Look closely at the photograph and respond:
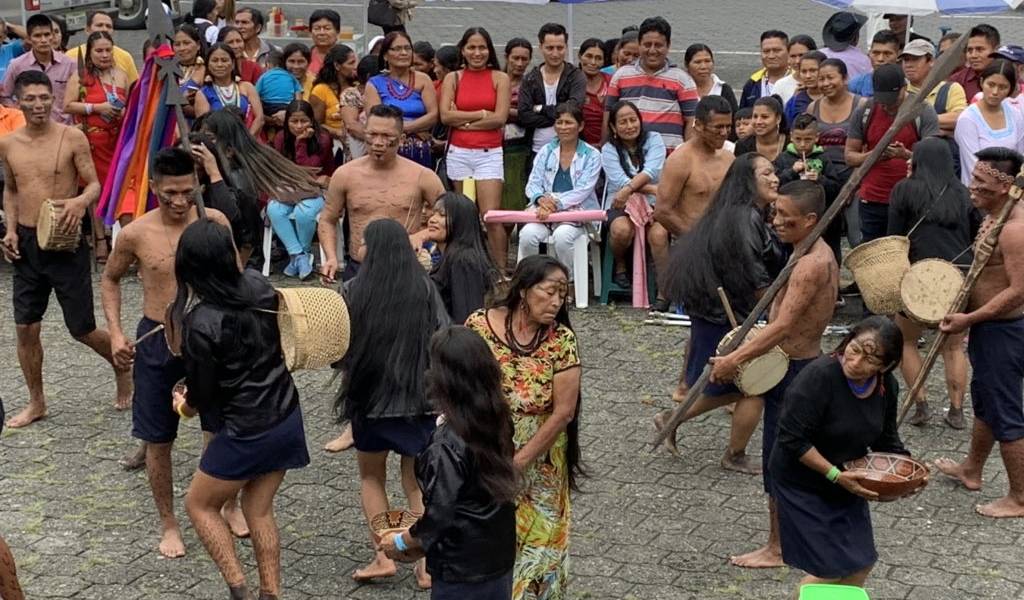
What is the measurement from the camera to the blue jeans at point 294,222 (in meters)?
11.7

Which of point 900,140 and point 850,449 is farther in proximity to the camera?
point 900,140

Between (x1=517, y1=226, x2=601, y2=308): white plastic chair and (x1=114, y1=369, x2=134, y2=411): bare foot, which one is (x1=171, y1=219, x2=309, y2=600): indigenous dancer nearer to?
(x1=114, y1=369, x2=134, y2=411): bare foot

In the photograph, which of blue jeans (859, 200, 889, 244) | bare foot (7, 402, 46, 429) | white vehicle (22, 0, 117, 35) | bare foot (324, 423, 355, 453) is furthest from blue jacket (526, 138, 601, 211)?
white vehicle (22, 0, 117, 35)

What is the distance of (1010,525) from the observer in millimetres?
7309

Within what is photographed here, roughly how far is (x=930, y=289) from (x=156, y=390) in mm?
3964

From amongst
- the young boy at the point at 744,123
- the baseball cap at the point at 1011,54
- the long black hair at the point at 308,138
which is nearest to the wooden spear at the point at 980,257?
the young boy at the point at 744,123

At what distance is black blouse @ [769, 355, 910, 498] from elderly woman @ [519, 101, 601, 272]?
5.19m

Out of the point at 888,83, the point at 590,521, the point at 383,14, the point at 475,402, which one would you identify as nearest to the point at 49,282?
the point at 590,521

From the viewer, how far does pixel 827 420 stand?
5.76 m

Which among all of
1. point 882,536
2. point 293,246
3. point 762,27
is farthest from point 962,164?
point 762,27

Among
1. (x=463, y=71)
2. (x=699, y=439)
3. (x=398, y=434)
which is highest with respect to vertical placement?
(x=463, y=71)

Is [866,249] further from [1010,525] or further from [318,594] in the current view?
[318,594]

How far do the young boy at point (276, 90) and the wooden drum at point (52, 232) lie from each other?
3.94 meters

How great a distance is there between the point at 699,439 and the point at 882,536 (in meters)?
1.50
